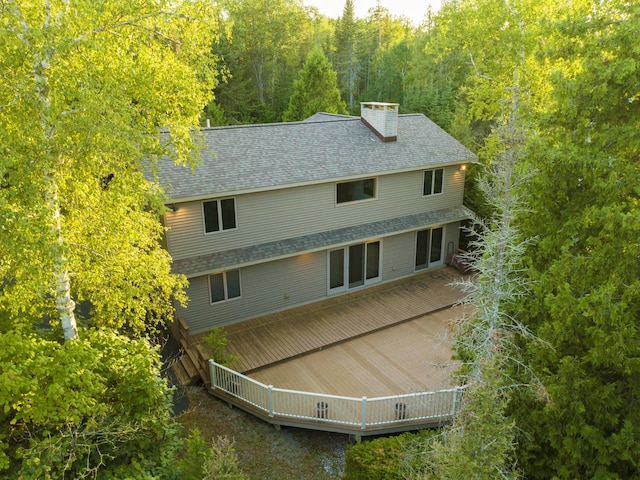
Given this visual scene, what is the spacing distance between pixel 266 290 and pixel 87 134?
Result: 9.54 metres

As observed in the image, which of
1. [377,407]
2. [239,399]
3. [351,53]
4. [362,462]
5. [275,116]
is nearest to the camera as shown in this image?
[362,462]

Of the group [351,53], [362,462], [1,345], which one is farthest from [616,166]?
[351,53]

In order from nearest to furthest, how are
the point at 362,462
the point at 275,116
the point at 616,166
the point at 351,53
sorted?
the point at 616,166
the point at 362,462
the point at 275,116
the point at 351,53

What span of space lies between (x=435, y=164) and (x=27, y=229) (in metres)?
14.9

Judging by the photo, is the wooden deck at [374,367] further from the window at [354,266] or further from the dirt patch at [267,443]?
the window at [354,266]

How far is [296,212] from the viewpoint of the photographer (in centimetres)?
1611

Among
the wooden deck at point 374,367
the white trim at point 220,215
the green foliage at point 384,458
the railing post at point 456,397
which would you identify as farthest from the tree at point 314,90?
the green foliage at point 384,458

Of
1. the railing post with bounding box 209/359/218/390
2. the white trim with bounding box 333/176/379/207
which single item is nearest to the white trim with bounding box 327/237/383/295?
the white trim with bounding box 333/176/379/207

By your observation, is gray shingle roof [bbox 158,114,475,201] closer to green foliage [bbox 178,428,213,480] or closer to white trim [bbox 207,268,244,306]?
white trim [bbox 207,268,244,306]

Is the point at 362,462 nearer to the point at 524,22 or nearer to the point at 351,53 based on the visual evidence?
the point at 524,22

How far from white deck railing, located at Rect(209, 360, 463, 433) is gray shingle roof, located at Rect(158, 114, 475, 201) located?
639 cm

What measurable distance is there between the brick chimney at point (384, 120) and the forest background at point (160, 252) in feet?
33.6

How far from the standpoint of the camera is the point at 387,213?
18094 millimetres

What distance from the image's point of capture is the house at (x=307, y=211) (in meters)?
14.6
